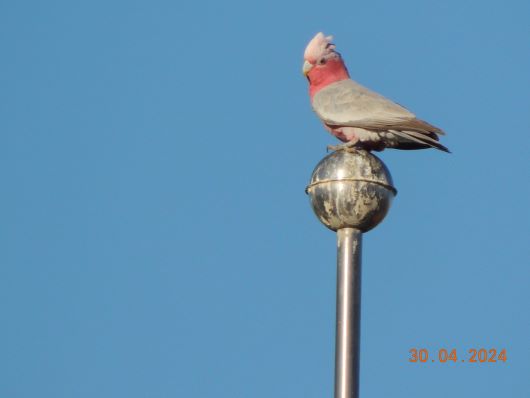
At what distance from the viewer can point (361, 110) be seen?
10141 millimetres

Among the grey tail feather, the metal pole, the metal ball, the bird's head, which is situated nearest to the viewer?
the metal pole

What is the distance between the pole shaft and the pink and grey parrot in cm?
231

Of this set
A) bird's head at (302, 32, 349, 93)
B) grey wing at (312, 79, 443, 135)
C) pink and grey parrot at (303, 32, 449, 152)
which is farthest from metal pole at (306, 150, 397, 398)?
bird's head at (302, 32, 349, 93)

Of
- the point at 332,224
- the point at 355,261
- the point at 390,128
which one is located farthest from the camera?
the point at 390,128

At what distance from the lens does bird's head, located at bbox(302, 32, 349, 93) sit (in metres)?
11.1

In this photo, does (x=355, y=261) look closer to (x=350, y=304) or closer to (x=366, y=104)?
(x=350, y=304)

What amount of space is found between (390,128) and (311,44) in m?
1.92

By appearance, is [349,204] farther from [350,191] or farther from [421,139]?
[421,139]

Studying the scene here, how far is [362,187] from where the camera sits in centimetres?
757

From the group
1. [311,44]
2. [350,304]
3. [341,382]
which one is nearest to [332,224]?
[350,304]

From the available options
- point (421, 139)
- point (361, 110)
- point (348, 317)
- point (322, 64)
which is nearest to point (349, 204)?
point (348, 317)

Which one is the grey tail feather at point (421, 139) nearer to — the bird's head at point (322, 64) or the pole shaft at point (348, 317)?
the bird's head at point (322, 64)

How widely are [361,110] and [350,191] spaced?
2.77 metres

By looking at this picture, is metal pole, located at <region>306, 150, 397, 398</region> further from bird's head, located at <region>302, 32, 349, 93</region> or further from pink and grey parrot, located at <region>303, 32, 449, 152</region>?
bird's head, located at <region>302, 32, 349, 93</region>
